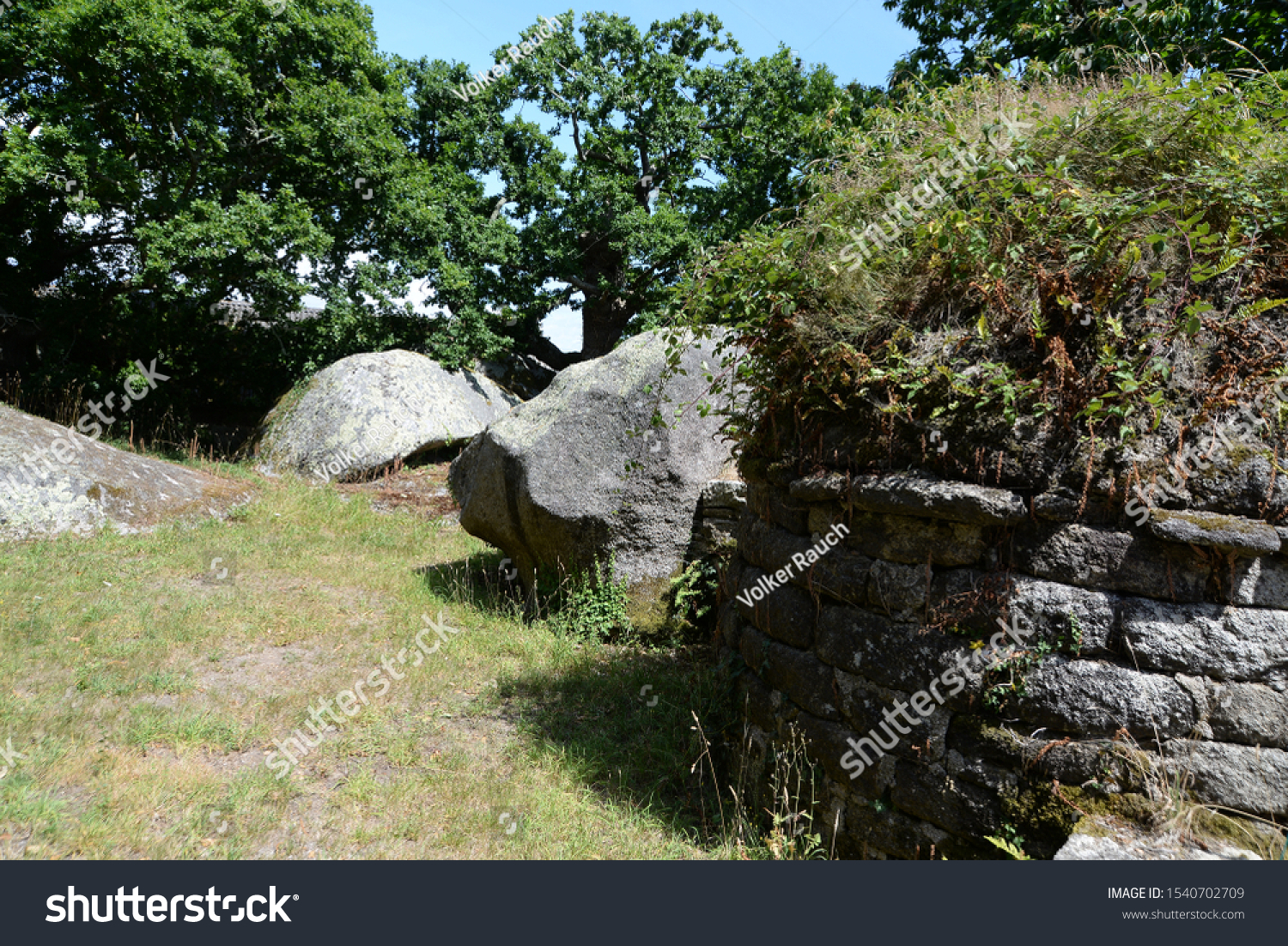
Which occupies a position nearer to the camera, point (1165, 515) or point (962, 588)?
point (1165, 515)

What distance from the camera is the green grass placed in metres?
3.65

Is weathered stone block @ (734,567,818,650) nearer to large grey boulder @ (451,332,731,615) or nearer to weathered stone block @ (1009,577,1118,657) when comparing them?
weathered stone block @ (1009,577,1118,657)

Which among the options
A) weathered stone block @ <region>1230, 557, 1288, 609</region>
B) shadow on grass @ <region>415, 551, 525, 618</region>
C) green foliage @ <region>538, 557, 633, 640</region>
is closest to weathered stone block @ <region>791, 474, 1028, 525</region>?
weathered stone block @ <region>1230, 557, 1288, 609</region>

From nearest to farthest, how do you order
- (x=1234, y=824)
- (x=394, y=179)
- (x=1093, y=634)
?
(x=1234, y=824) → (x=1093, y=634) → (x=394, y=179)

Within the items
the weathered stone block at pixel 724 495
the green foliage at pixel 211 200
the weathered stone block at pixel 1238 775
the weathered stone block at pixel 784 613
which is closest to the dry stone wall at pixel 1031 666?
the weathered stone block at pixel 1238 775

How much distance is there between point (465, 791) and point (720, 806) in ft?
4.44

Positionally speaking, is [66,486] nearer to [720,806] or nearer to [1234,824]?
[720,806]

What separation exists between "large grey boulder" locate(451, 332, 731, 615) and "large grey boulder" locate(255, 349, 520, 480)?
536 cm

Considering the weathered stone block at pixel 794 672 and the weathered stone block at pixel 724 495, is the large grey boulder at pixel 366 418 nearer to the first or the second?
the weathered stone block at pixel 724 495

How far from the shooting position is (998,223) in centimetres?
326

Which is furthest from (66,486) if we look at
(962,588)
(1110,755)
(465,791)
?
(1110,755)

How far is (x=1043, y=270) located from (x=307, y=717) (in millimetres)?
4738

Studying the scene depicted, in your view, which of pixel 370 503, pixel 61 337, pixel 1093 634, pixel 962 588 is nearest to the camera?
pixel 1093 634

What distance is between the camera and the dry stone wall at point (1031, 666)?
2.75 meters
